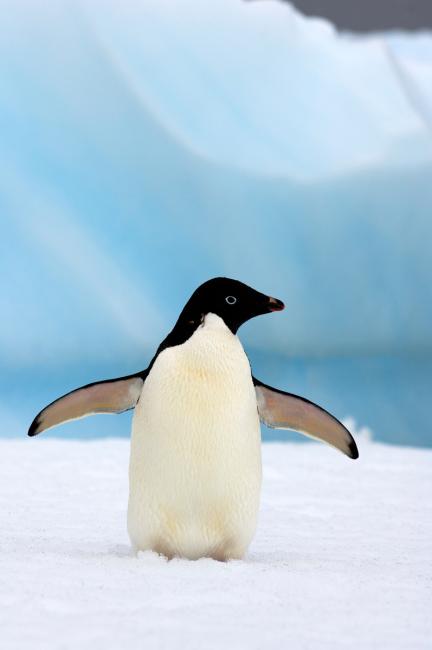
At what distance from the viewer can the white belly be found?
1832 millimetres

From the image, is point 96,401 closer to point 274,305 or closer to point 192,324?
point 192,324

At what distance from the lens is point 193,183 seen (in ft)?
18.2

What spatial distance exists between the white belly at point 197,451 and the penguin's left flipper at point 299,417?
0.13 meters

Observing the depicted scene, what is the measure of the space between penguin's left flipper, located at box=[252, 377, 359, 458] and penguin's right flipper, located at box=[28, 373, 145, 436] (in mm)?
256

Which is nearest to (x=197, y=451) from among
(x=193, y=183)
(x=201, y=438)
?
(x=201, y=438)

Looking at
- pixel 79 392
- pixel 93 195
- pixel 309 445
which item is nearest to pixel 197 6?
pixel 93 195

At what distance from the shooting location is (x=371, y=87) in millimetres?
6055

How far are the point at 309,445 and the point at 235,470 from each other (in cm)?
349

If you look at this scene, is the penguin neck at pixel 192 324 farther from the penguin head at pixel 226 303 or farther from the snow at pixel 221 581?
the snow at pixel 221 581

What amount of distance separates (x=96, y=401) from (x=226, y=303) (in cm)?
32

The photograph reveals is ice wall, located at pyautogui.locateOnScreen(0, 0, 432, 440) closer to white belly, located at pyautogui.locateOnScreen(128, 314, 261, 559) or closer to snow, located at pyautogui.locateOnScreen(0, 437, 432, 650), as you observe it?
snow, located at pyautogui.locateOnScreen(0, 437, 432, 650)

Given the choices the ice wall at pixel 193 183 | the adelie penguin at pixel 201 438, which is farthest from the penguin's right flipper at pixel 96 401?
the ice wall at pixel 193 183

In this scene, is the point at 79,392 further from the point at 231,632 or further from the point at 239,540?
the point at 231,632

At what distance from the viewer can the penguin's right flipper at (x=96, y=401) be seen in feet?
6.45
